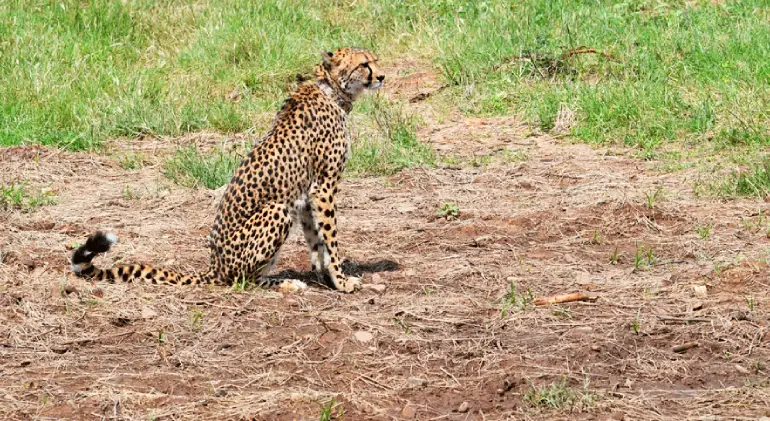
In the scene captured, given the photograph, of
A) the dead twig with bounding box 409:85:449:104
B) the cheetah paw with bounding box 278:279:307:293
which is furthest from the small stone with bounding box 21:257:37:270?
the dead twig with bounding box 409:85:449:104

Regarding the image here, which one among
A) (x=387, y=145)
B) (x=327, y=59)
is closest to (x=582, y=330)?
(x=327, y=59)

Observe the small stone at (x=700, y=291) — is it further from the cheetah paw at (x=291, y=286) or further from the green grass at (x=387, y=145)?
the green grass at (x=387, y=145)

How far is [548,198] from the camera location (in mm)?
6867

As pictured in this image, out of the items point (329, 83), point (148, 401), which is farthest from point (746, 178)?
point (148, 401)

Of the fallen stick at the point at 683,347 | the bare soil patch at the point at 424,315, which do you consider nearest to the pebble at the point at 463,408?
the bare soil patch at the point at 424,315

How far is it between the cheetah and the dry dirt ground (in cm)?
12

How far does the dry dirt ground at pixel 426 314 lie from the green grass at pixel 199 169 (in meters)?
0.17

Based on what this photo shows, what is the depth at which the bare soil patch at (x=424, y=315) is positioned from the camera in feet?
13.7

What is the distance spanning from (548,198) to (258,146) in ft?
6.89

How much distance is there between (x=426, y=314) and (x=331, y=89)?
53.8 inches

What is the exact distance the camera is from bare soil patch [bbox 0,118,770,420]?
4.18 metres

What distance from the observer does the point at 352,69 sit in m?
5.73

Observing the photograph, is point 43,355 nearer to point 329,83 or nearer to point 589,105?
point 329,83

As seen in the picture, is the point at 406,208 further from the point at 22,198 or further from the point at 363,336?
the point at 22,198
